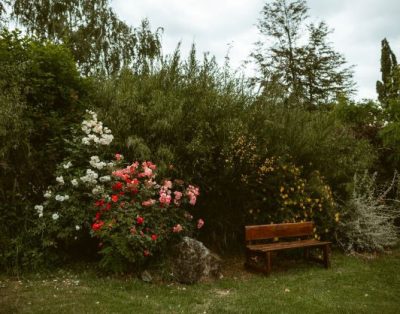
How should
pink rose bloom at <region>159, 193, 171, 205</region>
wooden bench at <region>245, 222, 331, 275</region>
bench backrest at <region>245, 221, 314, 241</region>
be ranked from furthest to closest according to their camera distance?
bench backrest at <region>245, 221, 314, 241</region> → wooden bench at <region>245, 222, 331, 275</region> → pink rose bloom at <region>159, 193, 171, 205</region>

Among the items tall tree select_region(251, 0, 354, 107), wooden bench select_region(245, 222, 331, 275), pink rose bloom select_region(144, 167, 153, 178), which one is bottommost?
wooden bench select_region(245, 222, 331, 275)

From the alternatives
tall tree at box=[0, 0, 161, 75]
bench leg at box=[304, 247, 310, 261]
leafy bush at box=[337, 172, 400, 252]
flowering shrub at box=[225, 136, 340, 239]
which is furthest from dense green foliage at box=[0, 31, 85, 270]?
tall tree at box=[0, 0, 161, 75]

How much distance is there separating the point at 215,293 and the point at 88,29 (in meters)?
13.9

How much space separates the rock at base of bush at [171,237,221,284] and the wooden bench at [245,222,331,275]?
0.85 meters

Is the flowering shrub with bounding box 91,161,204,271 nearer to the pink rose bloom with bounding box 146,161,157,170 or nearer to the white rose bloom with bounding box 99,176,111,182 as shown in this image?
the pink rose bloom with bounding box 146,161,157,170

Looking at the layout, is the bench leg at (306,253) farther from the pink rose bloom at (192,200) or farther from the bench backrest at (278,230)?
the pink rose bloom at (192,200)

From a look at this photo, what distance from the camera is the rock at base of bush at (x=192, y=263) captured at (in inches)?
235

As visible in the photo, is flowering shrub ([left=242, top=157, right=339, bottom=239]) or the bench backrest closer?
the bench backrest

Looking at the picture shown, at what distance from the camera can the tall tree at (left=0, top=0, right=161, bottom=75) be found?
49.0 ft

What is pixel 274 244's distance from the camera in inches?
282

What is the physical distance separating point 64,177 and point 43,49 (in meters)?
2.59

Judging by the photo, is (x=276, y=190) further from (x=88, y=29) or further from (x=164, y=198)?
(x=88, y=29)

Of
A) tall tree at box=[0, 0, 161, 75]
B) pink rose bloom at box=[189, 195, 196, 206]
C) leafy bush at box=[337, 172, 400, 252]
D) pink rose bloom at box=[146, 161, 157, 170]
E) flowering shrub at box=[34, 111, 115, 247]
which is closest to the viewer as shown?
flowering shrub at box=[34, 111, 115, 247]

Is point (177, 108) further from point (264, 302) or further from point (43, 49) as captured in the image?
point (264, 302)
